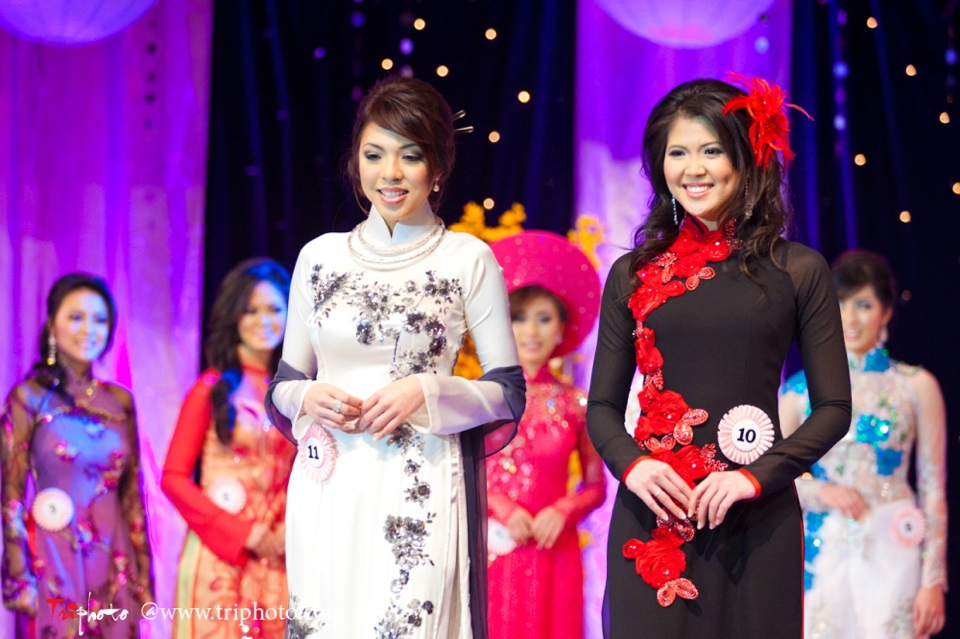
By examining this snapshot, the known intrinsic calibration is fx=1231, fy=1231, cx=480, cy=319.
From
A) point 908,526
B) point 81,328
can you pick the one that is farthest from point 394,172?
point 908,526

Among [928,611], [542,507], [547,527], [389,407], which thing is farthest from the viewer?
[928,611]

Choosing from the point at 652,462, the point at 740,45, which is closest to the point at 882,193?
the point at 740,45

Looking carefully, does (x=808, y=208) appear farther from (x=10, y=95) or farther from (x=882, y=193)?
(x=10, y=95)

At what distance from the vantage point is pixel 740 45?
4703 mm

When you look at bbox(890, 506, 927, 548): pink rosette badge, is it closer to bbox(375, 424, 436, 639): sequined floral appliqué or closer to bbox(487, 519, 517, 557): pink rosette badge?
bbox(487, 519, 517, 557): pink rosette badge

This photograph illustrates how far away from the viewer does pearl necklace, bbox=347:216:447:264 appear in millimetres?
2752

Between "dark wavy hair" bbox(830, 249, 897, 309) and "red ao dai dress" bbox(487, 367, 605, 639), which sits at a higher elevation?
"dark wavy hair" bbox(830, 249, 897, 309)

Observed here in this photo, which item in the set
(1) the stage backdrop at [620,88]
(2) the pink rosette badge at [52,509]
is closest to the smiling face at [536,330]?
(1) the stage backdrop at [620,88]

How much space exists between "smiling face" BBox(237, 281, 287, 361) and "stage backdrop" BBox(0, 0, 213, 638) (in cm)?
44

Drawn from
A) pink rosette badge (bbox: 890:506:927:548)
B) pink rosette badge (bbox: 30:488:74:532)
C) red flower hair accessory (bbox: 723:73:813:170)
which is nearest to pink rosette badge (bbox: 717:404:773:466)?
red flower hair accessory (bbox: 723:73:813:170)

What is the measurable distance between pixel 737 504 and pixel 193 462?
2.44 metres

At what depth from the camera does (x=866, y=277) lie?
437 centimetres

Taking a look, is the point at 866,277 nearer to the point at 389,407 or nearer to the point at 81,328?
the point at 389,407

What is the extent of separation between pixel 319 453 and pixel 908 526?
241 cm
